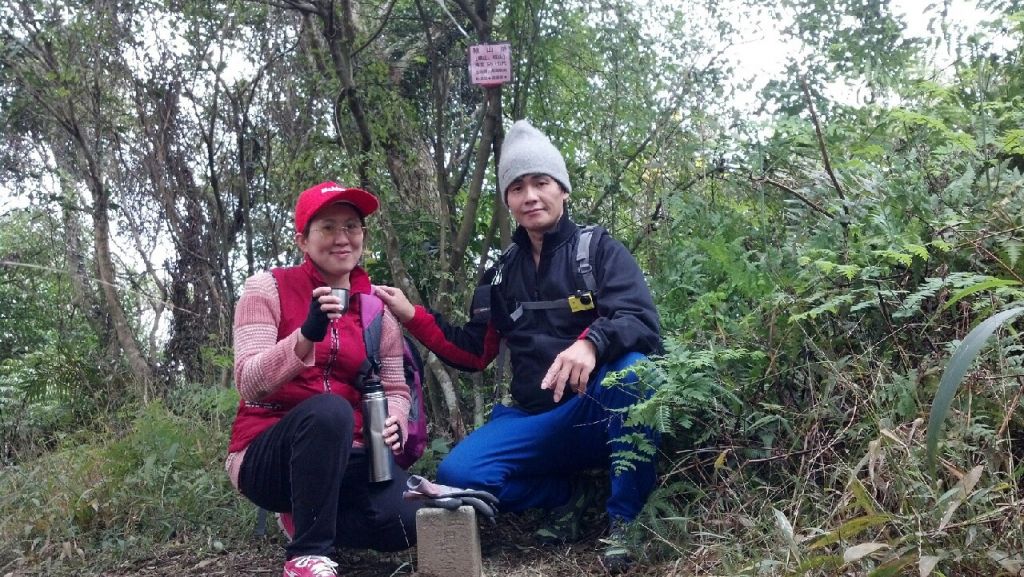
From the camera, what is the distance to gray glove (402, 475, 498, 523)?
11.7ft

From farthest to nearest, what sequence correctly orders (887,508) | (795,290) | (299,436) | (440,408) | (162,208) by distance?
1. (162,208)
2. (440,408)
3. (795,290)
4. (299,436)
5. (887,508)

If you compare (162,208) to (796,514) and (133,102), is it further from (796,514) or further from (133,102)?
(796,514)

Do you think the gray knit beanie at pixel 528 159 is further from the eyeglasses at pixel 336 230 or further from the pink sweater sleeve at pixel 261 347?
the pink sweater sleeve at pixel 261 347

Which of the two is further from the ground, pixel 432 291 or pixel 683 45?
pixel 683 45

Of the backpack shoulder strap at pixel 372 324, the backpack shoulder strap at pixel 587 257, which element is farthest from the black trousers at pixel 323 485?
the backpack shoulder strap at pixel 587 257

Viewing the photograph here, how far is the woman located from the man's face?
615 millimetres

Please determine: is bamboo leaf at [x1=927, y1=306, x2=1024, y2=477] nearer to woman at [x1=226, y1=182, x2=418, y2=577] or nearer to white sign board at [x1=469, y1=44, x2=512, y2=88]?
woman at [x1=226, y1=182, x2=418, y2=577]

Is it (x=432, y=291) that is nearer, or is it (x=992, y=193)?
(x=992, y=193)

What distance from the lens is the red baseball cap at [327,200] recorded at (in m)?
3.73

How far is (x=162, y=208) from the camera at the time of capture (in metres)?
7.09

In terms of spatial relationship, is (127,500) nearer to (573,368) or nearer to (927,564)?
(573,368)

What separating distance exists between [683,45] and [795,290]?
2055 millimetres

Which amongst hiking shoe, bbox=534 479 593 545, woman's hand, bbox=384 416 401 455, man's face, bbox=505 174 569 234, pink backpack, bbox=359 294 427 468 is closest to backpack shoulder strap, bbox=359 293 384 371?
pink backpack, bbox=359 294 427 468

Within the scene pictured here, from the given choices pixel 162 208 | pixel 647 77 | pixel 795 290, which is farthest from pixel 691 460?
pixel 162 208
